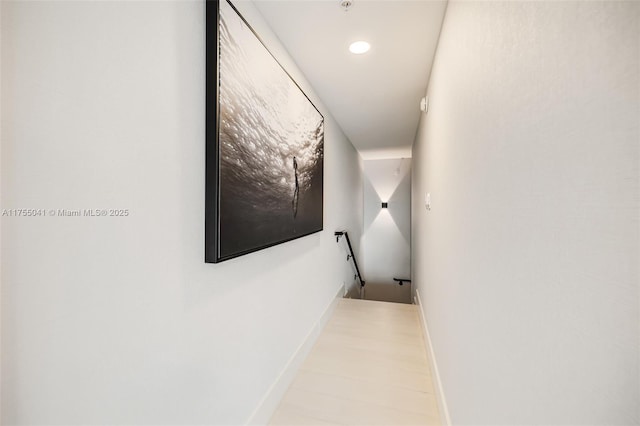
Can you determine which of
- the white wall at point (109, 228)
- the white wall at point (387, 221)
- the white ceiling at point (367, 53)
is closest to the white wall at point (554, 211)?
the white ceiling at point (367, 53)

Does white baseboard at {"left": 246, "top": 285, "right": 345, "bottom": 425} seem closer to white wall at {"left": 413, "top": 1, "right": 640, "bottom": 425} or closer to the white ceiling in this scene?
white wall at {"left": 413, "top": 1, "right": 640, "bottom": 425}

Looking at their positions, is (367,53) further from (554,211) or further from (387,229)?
(387,229)

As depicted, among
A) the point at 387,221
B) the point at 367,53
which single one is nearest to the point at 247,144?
the point at 367,53

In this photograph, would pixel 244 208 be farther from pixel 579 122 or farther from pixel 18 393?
pixel 579 122

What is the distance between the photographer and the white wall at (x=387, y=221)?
517 centimetres

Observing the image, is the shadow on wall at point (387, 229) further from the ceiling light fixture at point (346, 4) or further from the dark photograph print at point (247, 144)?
the ceiling light fixture at point (346, 4)

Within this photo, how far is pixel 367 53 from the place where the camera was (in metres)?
1.80

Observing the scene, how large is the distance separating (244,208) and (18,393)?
31.3 inches

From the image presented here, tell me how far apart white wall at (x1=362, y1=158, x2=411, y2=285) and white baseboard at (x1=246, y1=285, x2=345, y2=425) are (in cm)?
292

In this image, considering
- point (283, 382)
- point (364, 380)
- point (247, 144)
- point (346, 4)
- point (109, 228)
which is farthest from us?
point (364, 380)

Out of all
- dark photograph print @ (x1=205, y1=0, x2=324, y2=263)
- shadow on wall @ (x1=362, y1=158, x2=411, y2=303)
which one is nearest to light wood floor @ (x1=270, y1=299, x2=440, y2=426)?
dark photograph print @ (x1=205, y1=0, x2=324, y2=263)

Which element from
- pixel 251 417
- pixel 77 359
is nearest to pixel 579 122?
pixel 77 359

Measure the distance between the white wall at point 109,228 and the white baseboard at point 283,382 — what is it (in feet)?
0.97

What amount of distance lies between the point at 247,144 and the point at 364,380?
1759 millimetres
